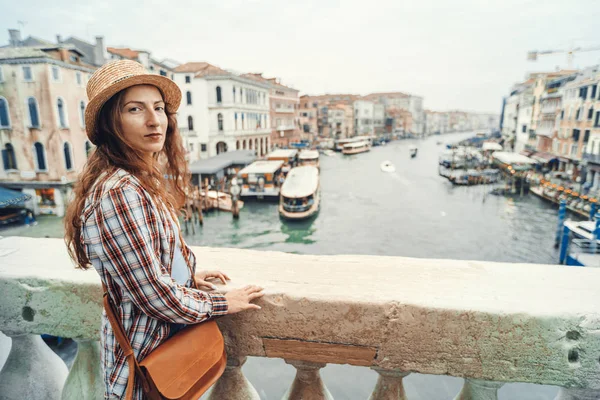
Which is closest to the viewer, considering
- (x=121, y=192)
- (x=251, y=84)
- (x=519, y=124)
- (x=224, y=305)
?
(x=121, y=192)

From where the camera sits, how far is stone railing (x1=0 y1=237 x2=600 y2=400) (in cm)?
93

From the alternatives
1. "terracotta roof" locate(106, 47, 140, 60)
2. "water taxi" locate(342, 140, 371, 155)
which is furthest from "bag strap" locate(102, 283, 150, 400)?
"water taxi" locate(342, 140, 371, 155)

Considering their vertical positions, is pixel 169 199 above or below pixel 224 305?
above

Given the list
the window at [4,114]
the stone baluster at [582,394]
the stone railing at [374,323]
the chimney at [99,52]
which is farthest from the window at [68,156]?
the stone baluster at [582,394]

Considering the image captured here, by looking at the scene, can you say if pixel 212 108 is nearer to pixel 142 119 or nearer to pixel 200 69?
pixel 200 69

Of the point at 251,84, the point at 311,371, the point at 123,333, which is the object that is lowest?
the point at 311,371

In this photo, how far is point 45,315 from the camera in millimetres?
1167

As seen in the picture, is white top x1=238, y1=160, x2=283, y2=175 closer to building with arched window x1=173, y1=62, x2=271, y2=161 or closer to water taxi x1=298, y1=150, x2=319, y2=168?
building with arched window x1=173, y1=62, x2=271, y2=161

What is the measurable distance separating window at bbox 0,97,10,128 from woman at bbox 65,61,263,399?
19603mm

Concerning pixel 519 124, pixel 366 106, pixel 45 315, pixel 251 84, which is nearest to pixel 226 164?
pixel 251 84

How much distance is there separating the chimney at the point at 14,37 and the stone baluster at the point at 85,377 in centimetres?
2158

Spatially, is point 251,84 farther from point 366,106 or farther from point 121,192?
point 366,106

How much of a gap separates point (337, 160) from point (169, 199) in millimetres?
45504

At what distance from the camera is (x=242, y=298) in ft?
3.26
